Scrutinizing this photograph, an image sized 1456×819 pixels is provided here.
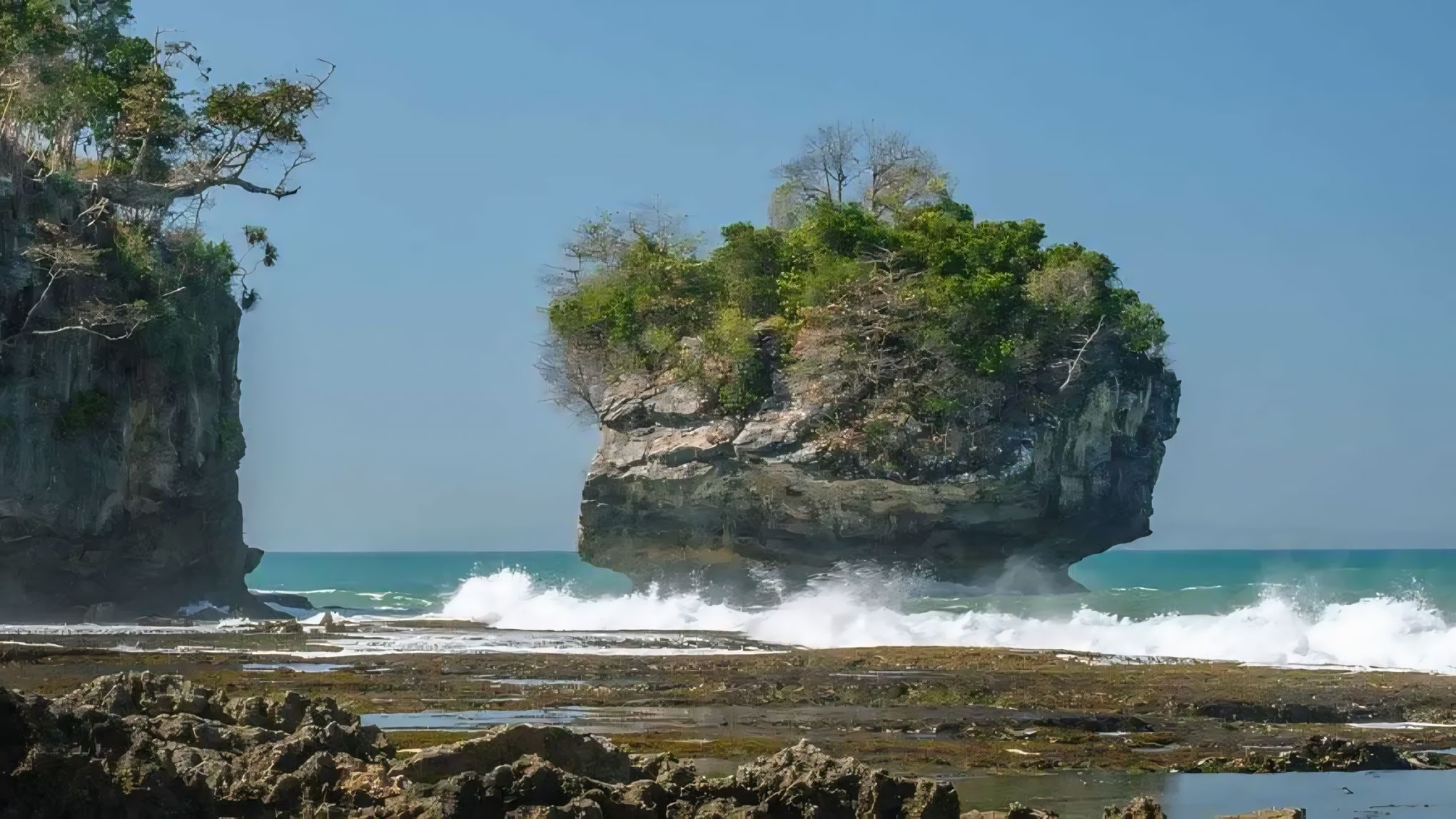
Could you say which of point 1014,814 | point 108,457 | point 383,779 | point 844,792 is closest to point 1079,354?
point 108,457

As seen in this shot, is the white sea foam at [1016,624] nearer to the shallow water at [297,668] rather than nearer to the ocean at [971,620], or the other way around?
the ocean at [971,620]

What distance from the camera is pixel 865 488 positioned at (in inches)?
1602

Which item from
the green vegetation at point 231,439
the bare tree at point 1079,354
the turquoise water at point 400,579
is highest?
the bare tree at point 1079,354

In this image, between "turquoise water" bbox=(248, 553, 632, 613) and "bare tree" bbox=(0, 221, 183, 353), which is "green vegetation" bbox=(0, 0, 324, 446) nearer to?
"bare tree" bbox=(0, 221, 183, 353)

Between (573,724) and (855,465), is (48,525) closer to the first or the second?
(855,465)

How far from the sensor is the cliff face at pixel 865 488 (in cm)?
4069

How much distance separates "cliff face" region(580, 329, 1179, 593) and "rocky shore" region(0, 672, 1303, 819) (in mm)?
30745

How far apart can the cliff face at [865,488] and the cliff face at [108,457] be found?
36.4 ft

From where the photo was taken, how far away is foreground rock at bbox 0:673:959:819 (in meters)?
9.09

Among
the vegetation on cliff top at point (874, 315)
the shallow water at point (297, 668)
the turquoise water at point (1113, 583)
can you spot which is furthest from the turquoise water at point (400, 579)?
the shallow water at point (297, 668)

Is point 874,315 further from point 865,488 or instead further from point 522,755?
point 522,755

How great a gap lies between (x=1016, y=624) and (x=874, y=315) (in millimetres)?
10209

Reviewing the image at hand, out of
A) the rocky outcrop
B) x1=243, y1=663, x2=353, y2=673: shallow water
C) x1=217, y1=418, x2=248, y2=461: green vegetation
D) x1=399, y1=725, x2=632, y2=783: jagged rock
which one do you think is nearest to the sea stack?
x1=217, y1=418, x2=248, y2=461: green vegetation

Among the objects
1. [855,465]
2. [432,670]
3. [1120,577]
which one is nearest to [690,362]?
[855,465]
